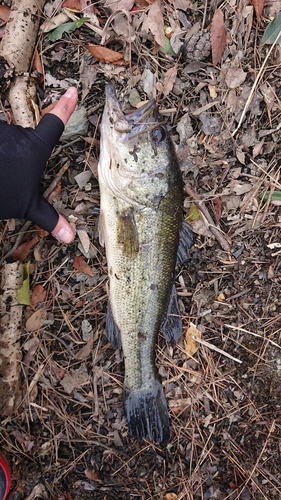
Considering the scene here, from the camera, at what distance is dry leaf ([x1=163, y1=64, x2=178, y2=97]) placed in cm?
329

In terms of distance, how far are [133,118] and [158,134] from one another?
21 centimetres

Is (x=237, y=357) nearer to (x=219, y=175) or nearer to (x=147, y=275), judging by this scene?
(x=147, y=275)

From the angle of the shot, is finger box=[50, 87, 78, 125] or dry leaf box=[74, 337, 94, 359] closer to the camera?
finger box=[50, 87, 78, 125]

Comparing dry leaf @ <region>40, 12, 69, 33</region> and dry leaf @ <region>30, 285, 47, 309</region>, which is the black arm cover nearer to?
dry leaf @ <region>30, 285, 47, 309</region>

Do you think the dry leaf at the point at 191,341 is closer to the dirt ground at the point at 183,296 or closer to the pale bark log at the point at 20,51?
the dirt ground at the point at 183,296

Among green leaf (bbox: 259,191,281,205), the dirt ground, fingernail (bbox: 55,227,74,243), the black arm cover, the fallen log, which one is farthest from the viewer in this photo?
green leaf (bbox: 259,191,281,205)

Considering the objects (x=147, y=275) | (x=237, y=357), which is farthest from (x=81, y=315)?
(x=237, y=357)

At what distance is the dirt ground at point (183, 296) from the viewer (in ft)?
10.9

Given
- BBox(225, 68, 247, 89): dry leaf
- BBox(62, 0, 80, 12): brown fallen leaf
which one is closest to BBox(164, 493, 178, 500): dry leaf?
BBox(225, 68, 247, 89): dry leaf

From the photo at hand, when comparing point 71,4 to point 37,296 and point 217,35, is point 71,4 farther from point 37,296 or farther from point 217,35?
point 37,296

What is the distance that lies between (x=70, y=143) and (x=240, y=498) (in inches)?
132

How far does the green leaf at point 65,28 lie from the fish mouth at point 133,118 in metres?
0.82

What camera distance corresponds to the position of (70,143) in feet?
10.8

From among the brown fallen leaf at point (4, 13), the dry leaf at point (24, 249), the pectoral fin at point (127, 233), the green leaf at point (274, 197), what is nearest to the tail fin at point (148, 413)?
the pectoral fin at point (127, 233)
